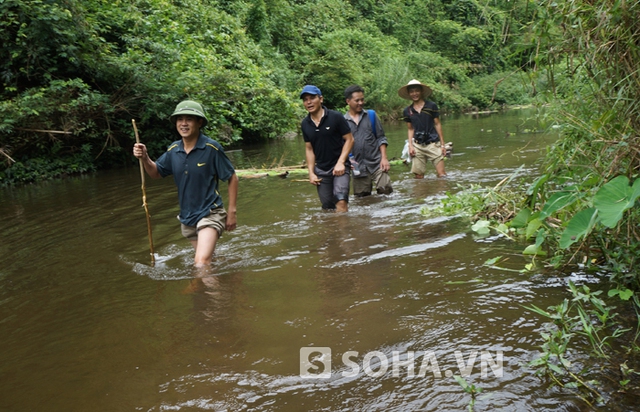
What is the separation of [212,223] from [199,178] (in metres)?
0.48

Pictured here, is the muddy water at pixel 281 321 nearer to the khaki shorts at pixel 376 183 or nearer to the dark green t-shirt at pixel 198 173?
the dark green t-shirt at pixel 198 173

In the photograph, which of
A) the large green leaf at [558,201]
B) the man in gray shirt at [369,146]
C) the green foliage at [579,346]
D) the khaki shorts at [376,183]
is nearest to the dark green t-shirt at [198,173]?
the large green leaf at [558,201]

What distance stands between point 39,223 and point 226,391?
7186 millimetres

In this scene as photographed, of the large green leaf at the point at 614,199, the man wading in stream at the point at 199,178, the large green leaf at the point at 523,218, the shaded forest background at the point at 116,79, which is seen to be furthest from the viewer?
the shaded forest background at the point at 116,79

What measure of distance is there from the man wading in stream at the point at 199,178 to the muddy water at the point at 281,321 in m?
0.36

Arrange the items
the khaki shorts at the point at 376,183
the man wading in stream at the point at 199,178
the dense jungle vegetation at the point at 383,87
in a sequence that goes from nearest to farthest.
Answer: the dense jungle vegetation at the point at 383,87, the man wading in stream at the point at 199,178, the khaki shorts at the point at 376,183

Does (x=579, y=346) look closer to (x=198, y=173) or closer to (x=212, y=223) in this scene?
(x=212, y=223)

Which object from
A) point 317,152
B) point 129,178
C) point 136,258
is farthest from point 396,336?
point 129,178

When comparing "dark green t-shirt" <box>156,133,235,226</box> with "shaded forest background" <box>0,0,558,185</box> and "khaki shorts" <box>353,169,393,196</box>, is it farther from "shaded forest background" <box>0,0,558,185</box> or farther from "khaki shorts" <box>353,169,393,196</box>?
"khaki shorts" <box>353,169,393,196</box>

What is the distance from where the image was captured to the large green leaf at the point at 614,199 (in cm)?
282

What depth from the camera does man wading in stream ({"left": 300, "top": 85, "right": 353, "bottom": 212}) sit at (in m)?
7.36

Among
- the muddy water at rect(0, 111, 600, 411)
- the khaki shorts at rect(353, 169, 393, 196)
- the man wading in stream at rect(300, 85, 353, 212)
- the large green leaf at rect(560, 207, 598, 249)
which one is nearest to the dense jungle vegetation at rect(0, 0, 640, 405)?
the large green leaf at rect(560, 207, 598, 249)

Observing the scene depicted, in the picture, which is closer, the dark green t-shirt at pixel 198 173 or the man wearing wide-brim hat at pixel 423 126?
the dark green t-shirt at pixel 198 173

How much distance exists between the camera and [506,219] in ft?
19.1
